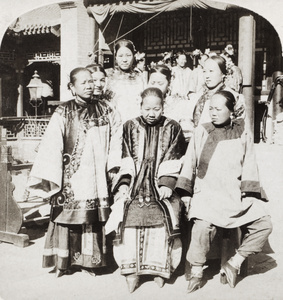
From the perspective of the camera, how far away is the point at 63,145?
263 cm

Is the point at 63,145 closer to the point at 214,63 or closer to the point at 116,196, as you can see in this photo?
the point at 116,196

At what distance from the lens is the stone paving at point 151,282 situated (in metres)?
2.43

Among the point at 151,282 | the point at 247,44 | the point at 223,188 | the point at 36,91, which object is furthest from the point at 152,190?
the point at 36,91

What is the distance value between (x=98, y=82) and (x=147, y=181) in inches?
33.9

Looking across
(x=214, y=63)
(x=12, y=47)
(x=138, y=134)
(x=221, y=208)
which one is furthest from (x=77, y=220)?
(x=12, y=47)

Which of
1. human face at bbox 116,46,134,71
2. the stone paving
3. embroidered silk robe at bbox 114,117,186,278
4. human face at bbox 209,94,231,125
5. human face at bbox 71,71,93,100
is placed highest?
human face at bbox 116,46,134,71

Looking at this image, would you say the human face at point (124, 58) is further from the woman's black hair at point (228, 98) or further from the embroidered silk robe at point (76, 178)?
the woman's black hair at point (228, 98)

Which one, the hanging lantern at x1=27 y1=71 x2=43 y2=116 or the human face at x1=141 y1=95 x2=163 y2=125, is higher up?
the hanging lantern at x1=27 y1=71 x2=43 y2=116

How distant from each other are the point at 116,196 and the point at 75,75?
0.82 metres

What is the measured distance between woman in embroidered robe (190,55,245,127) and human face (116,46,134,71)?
545mm

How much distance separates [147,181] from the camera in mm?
2533

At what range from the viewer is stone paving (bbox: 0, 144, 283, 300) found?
7.98 feet

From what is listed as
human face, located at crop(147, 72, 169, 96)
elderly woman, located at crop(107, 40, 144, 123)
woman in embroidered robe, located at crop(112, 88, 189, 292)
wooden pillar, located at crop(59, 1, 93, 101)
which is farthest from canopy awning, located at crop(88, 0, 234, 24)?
woman in embroidered robe, located at crop(112, 88, 189, 292)

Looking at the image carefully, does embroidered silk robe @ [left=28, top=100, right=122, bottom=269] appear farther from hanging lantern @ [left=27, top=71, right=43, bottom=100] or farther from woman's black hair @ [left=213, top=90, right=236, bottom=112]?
hanging lantern @ [left=27, top=71, right=43, bottom=100]
